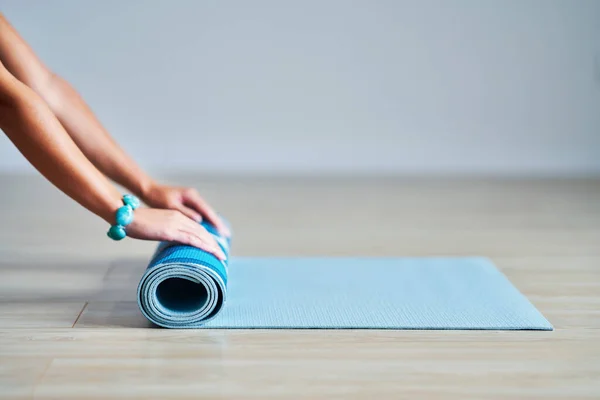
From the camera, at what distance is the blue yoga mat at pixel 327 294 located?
1897 millimetres

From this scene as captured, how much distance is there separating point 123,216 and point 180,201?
0.43 m

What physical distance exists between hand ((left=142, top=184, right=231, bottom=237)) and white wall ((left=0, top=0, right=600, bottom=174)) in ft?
7.98

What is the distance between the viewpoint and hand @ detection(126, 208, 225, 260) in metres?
1.94

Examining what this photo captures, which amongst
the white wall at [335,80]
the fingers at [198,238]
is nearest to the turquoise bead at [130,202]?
the fingers at [198,238]

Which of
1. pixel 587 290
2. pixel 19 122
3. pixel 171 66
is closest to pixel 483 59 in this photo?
pixel 171 66

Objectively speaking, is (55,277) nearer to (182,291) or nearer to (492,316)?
(182,291)

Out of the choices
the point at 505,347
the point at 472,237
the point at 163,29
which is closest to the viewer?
the point at 505,347

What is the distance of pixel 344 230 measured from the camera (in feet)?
10.3

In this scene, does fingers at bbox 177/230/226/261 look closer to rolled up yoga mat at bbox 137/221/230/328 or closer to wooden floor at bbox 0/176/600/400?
rolled up yoga mat at bbox 137/221/230/328

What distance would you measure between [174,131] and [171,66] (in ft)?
1.19

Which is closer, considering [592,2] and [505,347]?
[505,347]

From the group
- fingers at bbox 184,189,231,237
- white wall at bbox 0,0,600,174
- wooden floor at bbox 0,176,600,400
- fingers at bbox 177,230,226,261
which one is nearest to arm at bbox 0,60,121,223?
fingers at bbox 177,230,226,261

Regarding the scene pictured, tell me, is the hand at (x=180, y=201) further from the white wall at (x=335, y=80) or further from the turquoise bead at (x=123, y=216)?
the white wall at (x=335, y=80)

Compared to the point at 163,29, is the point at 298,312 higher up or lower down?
lower down
